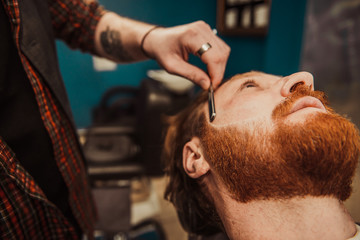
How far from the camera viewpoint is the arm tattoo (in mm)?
1120

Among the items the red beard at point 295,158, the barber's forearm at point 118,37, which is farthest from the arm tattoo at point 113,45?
the red beard at point 295,158

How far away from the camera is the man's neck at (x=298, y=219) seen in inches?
25.9

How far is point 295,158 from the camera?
65 cm

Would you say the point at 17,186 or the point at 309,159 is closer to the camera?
the point at 309,159

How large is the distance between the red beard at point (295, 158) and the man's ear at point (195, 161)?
4.3 inches

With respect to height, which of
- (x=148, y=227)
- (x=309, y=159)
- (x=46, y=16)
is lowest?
(x=148, y=227)

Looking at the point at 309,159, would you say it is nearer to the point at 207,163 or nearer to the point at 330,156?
the point at 330,156

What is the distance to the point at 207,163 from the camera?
33.1 inches

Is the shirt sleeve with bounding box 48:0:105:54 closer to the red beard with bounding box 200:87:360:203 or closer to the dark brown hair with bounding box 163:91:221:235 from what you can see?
the dark brown hair with bounding box 163:91:221:235

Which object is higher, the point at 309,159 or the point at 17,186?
the point at 309,159

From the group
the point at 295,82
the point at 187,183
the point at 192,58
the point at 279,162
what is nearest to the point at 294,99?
the point at 295,82

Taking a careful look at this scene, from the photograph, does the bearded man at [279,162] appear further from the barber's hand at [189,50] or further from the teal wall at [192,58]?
the teal wall at [192,58]

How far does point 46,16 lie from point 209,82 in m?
0.65

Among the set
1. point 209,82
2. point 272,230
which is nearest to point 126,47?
point 209,82
